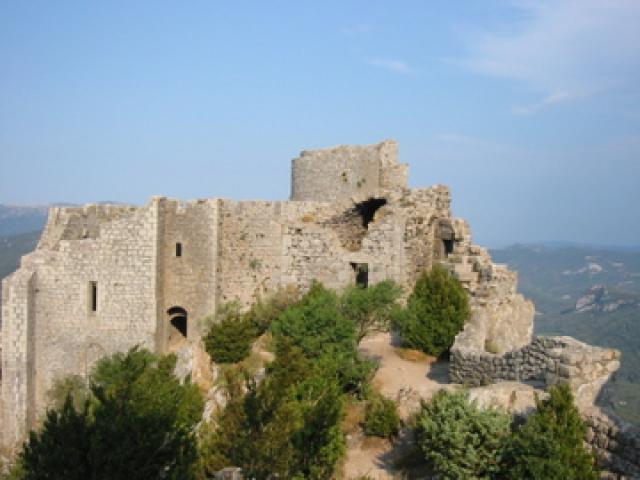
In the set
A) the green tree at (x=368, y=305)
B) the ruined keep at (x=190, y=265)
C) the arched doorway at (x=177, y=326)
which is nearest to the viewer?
the green tree at (x=368, y=305)

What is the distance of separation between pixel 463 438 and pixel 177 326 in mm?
13561

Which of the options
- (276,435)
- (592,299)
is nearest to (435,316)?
(276,435)

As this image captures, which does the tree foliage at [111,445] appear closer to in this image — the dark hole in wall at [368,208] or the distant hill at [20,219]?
the dark hole in wall at [368,208]

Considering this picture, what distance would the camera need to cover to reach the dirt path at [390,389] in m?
11.3

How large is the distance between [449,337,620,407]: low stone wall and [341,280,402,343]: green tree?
7.88 feet

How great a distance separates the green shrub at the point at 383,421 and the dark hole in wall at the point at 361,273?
22.9 ft

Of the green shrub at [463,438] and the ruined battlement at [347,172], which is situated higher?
the ruined battlement at [347,172]

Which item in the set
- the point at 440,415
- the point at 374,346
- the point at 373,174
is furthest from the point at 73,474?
the point at 373,174

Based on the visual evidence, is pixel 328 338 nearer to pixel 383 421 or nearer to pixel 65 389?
pixel 383 421

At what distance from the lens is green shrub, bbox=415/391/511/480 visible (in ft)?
29.7

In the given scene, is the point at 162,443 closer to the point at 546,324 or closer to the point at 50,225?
the point at 50,225

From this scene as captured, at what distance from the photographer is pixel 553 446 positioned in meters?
8.09

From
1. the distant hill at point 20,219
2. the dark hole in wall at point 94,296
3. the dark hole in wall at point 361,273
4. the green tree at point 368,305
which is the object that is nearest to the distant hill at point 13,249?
the distant hill at point 20,219

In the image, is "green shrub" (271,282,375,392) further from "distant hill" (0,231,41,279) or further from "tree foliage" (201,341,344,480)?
"distant hill" (0,231,41,279)
